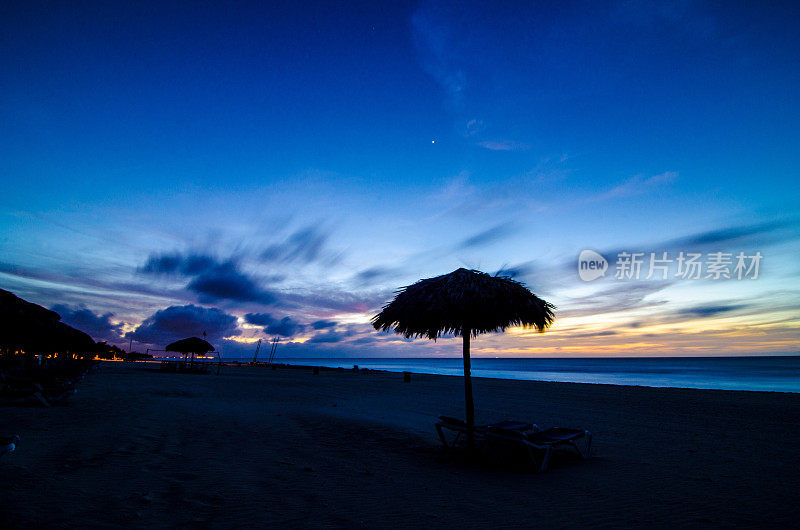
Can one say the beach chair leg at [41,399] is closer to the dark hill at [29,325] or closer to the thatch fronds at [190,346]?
the dark hill at [29,325]

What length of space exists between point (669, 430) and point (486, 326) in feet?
21.6

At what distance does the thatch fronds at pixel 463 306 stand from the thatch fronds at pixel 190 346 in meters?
30.1

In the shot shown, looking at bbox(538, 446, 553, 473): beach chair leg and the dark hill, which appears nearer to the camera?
bbox(538, 446, 553, 473): beach chair leg

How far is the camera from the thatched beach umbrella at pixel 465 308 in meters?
6.57

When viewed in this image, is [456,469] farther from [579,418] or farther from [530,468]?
[579,418]

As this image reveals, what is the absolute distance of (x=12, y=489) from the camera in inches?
173

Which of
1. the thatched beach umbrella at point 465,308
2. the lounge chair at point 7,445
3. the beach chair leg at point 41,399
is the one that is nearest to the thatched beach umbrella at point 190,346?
the beach chair leg at point 41,399

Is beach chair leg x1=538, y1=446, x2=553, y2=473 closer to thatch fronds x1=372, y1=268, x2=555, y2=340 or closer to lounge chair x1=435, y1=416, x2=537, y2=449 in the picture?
lounge chair x1=435, y1=416, x2=537, y2=449

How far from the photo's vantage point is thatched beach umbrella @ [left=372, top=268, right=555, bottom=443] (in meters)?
6.57

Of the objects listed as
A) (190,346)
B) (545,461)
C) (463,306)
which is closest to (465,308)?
(463,306)

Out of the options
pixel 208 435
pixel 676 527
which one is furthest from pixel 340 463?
pixel 676 527

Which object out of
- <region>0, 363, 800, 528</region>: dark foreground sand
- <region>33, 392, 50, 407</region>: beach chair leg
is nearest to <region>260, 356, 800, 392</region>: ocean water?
<region>0, 363, 800, 528</region>: dark foreground sand

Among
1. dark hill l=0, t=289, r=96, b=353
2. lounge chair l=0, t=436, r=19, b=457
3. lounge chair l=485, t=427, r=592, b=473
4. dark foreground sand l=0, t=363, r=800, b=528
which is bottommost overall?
dark foreground sand l=0, t=363, r=800, b=528

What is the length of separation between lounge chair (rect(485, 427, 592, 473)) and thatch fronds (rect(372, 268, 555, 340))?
1.80 m
